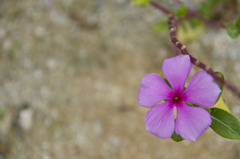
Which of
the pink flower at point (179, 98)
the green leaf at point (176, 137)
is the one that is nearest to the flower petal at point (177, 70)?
the pink flower at point (179, 98)

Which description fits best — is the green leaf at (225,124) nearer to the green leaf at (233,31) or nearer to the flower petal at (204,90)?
the flower petal at (204,90)

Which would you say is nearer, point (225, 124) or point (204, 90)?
point (204, 90)

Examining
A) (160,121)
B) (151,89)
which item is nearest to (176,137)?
(160,121)

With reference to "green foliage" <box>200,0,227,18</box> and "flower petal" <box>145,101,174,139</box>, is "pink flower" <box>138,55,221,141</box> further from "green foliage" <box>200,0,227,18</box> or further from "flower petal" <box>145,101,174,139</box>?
"green foliage" <box>200,0,227,18</box>

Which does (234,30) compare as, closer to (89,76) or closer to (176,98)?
(176,98)

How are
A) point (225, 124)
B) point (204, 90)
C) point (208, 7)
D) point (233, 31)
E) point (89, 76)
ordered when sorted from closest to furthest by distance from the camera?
point (204, 90)
point (225, 124)
point (233, 31)
point (208, 7)
point (89, 76)

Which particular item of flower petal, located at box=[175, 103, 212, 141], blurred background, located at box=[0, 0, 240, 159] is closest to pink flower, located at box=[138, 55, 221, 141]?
flower petal, located at box=[175, 103, 212, 141]
